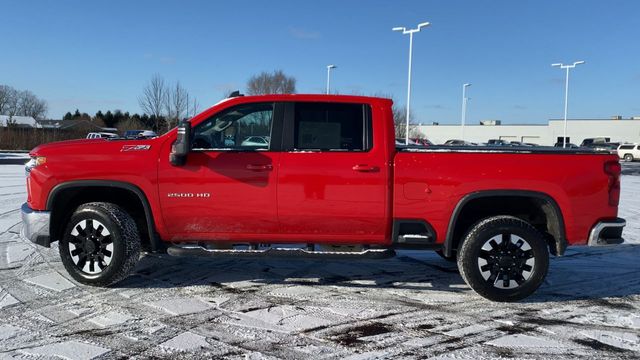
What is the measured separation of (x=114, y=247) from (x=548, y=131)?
84276 mm

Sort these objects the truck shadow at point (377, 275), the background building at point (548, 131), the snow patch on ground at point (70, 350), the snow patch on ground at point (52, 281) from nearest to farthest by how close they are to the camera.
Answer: the snow patch on ground at point (70, 350), the snow patch on ground at point (52, 281), the truck shadow at point (377, 275), the background building at point (548, 131)

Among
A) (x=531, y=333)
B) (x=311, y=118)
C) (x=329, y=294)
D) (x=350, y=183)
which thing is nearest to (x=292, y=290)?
(x=329, y=294)

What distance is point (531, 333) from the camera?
3.99m

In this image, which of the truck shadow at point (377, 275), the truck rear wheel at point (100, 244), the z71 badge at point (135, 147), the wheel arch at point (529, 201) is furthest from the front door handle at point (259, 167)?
the wheel arch at point (529, 201)

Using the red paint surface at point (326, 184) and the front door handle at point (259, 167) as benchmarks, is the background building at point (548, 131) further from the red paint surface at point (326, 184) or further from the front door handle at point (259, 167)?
the front door handle at point (259, 167)

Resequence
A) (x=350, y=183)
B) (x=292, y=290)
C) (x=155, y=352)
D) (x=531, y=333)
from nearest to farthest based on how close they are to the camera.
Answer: (x=155, y=352)
(x=531, y=333)
(x=350, y=183)
(x=292, y=290)

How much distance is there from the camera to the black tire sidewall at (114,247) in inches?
187

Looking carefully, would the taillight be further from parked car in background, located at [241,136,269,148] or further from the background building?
the background building

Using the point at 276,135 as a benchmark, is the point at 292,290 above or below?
below

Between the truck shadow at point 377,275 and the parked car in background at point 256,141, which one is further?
the truck shadow at point 377,275

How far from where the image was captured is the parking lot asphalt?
11.9 feet

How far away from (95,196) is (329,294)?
2597mm

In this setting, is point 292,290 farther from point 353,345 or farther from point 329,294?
point 353,345

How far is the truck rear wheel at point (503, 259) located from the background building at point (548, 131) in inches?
2923
